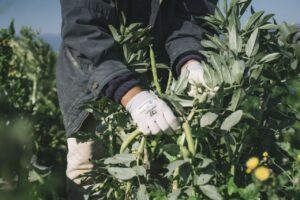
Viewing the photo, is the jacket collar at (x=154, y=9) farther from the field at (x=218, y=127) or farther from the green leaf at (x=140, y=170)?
the green leaf at (x=140, y=170)

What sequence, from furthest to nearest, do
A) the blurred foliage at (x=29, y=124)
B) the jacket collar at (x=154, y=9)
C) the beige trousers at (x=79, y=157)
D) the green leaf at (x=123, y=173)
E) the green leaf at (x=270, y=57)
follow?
the beige trousers at (x=79, y=157), the jacket collar at (x=154, y=9), the green leaf at (x=270, y=57), the green leaf at (x=123, y=173), the blurred foliage at (x=29, y=124)

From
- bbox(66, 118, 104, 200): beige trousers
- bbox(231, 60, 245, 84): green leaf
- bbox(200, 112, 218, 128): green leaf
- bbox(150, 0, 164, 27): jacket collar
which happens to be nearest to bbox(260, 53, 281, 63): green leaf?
bbox(231, 60, 245, 84): green leaf

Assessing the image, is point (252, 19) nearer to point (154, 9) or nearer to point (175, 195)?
point (154, 9)

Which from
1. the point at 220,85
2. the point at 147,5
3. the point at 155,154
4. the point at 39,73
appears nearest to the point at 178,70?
the point at 147,5

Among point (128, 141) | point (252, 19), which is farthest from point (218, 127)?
point (252, 19)

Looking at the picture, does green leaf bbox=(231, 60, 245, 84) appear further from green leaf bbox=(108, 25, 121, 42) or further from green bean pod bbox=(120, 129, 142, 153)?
green leaf bbox=(108, 25, 121, 42)

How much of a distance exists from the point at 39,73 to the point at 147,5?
63.3 inches

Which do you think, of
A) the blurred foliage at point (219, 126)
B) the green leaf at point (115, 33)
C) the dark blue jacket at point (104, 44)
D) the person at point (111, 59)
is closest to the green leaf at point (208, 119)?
the blurred foliage at point (219, 126)

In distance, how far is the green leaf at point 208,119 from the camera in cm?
105

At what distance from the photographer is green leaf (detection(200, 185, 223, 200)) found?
3.26 feet

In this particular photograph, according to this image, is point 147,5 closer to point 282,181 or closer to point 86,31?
point 86,31

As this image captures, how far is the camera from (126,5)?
1.62 m

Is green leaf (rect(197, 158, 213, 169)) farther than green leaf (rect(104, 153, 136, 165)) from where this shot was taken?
No

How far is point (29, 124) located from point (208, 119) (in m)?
0.73
